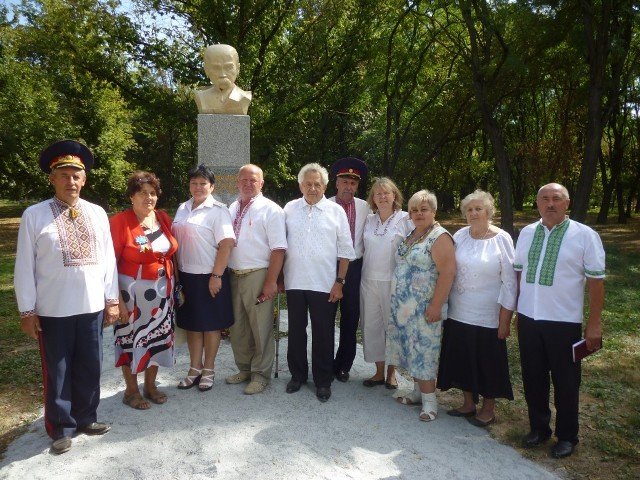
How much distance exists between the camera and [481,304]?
3.60 metres

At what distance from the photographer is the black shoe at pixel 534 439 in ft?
11.6

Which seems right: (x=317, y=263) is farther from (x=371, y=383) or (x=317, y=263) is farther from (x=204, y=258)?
(x=371, y=383)

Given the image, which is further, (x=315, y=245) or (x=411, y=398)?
(x=411, y=398)

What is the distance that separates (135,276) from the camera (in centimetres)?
360

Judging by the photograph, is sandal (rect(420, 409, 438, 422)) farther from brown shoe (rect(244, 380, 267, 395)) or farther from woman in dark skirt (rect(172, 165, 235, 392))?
woman in dark skirt (rect(172, 165, 235, 392))

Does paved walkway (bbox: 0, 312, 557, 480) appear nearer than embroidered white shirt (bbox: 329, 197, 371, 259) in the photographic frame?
Yes

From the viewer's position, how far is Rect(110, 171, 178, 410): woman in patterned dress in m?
3.57

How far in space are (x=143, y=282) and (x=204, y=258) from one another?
1.61ft

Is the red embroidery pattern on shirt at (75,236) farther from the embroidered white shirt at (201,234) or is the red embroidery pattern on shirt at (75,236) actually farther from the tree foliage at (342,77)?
the tree foliage at (342,77)

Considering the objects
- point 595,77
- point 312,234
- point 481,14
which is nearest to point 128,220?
point 312,234

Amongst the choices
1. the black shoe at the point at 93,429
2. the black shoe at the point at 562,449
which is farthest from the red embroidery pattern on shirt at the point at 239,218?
the black shoe at the point at 562,449

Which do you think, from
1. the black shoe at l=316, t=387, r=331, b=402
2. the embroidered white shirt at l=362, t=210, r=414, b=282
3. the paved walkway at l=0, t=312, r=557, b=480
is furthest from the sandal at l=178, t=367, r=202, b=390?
the embroidered white shirt at l=362, t=210, r=414, b=282

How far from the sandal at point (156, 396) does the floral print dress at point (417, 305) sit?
1926 millimetres

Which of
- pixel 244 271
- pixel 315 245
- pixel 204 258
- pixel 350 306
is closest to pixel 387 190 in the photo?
pixel 315 245
